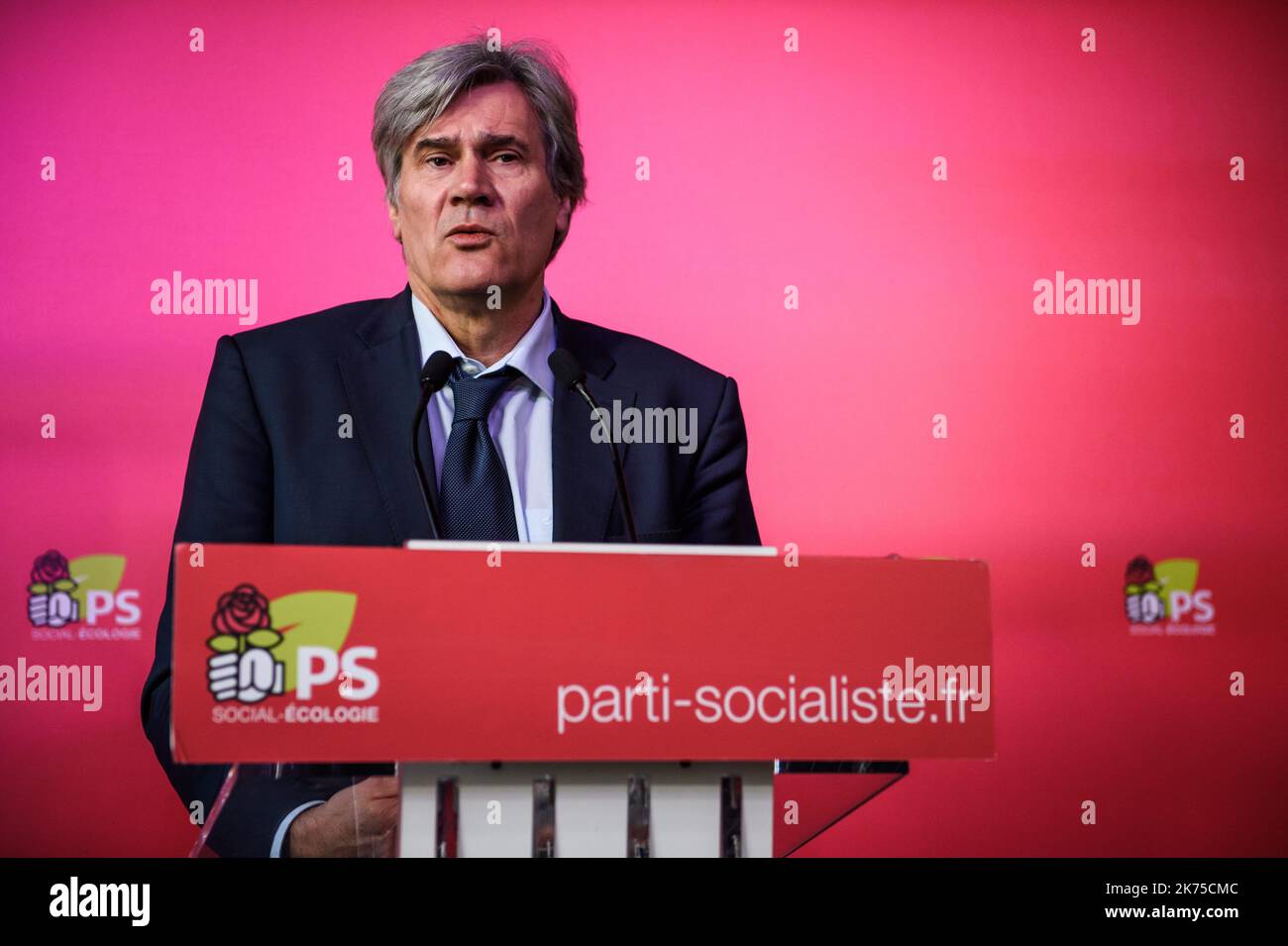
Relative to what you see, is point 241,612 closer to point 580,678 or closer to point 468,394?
point 580,678

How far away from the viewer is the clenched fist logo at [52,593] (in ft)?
8.90

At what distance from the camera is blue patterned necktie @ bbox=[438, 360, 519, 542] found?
226 centimetres

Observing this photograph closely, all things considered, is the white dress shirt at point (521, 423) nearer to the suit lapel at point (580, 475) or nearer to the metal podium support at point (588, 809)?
the suit lapel at point (580, 475)

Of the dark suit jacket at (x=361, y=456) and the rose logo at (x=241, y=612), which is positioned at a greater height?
the dark suit jacket at (x=361, y=456)

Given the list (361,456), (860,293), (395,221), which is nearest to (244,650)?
(361,456)

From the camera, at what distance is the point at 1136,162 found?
3.10 metres

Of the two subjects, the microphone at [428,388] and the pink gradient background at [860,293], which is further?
the pink gradient background at [860,293]

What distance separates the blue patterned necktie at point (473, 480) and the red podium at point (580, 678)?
61 centimetres

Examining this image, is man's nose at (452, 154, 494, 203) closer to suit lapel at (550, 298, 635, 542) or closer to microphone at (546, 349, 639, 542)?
suit lapel at (550, 298, 635, 542)

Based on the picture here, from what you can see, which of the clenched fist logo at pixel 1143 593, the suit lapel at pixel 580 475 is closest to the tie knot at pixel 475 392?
the suit lapel at pixel 580 475

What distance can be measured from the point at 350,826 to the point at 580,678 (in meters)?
0.38

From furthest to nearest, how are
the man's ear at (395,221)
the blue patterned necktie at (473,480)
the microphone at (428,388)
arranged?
1. the man's ear at (395,221)
2. the blue patterned necktie at (473,480)
3. the microphone at (428,388)

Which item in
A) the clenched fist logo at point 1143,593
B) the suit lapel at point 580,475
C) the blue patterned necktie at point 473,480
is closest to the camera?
the blue patterned necktie at point 473,480

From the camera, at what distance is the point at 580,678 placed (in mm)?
1634
